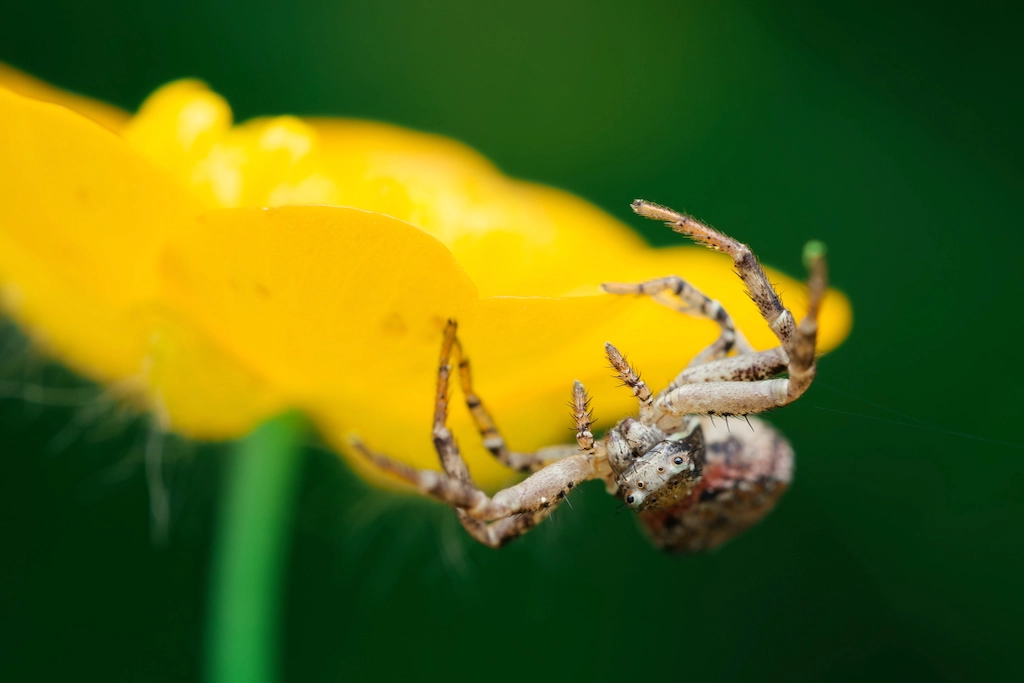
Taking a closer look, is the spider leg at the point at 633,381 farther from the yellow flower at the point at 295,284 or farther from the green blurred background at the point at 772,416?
the green blurred background at the point at 772,416

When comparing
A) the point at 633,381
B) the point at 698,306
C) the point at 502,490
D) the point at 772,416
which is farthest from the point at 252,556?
the point at 772,416

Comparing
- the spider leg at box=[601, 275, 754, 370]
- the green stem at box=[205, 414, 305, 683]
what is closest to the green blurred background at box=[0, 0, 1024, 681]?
the green stem at box=[205, 414, 305, 683]

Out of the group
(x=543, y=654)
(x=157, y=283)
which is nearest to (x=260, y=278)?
(x=157, y=283)

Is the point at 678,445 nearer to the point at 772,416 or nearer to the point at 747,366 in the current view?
the point at 747,366

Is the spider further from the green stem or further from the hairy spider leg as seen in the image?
the green stem

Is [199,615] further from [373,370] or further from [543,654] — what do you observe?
[373,370]

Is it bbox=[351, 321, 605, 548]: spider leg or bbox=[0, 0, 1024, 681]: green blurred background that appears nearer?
bbox=[351, 321, 605, 548]: spider leg

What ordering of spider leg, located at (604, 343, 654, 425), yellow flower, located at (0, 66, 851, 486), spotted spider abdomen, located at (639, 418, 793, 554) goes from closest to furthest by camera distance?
yellow flower, located at (0, 66, 851, 486), spider leg, located at (604, 343, 654, 425), spotted spider abdomen, located at (639, 418, 793, 554)
